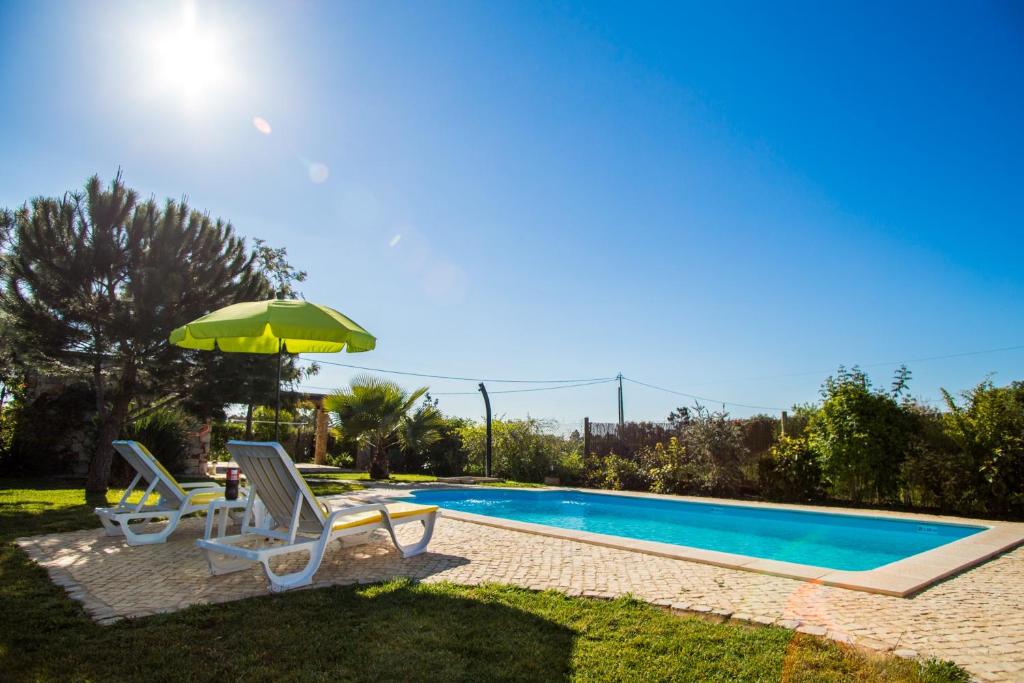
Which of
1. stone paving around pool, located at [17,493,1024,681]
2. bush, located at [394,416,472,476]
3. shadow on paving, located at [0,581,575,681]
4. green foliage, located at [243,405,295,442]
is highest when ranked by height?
green foliage, located at [243,405,295,442]

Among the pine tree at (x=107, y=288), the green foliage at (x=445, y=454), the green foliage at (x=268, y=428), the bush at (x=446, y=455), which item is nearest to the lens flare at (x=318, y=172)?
the pine tree at (x=107, y=288)

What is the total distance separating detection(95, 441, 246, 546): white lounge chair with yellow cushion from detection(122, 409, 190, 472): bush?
25.4ft

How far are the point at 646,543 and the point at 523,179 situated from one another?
8230 mm

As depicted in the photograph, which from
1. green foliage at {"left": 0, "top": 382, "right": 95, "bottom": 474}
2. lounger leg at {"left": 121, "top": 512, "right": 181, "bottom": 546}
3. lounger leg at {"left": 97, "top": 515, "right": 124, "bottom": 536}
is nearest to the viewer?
lounger leg at {"left": 121, "top": 512, "right": 181, "bottom": 546}

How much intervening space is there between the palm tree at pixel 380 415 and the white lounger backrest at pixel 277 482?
444 inches

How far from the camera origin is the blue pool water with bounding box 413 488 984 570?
7.73 m

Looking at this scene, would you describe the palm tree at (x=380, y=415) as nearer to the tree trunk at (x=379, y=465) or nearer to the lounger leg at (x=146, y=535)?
the tree trunk at (x=379, y=465)

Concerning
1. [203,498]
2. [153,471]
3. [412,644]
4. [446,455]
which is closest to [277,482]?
[412,644]

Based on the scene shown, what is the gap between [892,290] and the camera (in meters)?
14.1

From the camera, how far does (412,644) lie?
310 cm

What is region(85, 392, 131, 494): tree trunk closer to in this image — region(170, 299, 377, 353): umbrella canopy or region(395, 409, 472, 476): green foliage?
region(170, 299, 377, 353): umbrella canopy

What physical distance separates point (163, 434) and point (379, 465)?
5.52 meters

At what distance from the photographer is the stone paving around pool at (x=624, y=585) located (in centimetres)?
342

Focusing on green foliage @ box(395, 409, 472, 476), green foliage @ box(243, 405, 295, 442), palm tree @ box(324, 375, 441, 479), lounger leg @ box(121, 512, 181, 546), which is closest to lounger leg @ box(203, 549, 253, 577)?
lounger leg @ box(121, 512, 181, 546)
